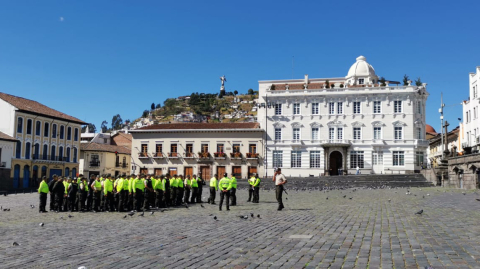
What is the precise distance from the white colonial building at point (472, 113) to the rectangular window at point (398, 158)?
310 inches

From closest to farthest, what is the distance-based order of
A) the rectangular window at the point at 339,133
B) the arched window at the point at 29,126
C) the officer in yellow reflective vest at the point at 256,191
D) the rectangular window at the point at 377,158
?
the officer in yellow reflective vest at the point at 256,191
the arched window at the point at 29,126
the rectangular window at the point at 377,158
the rectangular window at the point at 339,133

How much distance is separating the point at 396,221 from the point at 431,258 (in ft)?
18.1

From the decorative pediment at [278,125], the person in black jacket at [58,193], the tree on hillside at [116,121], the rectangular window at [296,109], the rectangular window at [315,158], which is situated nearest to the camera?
the person in black jacket at [58,193]

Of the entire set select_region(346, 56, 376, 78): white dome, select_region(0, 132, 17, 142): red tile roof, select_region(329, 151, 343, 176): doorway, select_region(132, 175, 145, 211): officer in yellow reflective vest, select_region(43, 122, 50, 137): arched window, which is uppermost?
select_region(346, 56, 376, 78): white dome

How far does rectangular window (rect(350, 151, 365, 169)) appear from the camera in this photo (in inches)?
2185

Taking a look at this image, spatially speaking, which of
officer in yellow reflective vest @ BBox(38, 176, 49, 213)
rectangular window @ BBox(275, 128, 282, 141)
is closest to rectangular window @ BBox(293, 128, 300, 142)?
rectangular window @ BBox(275, 128, 282, 141)

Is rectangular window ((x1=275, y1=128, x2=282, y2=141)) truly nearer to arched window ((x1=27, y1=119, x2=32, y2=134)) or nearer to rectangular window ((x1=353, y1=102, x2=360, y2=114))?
rectangular window ((x1=353, y1=102, x2=360, y2=114))

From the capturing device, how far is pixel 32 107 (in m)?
53.5

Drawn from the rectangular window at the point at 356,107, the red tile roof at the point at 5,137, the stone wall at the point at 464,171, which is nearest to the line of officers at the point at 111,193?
the stone wall at the point at 464,171

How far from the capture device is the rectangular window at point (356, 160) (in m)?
55.5

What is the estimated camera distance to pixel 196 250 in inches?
336

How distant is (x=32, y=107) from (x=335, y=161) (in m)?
38.1

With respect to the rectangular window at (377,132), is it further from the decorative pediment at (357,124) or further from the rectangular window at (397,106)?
the rectangular window at (397,106)

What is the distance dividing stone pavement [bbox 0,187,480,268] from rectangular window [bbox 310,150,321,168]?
42.9 meters
